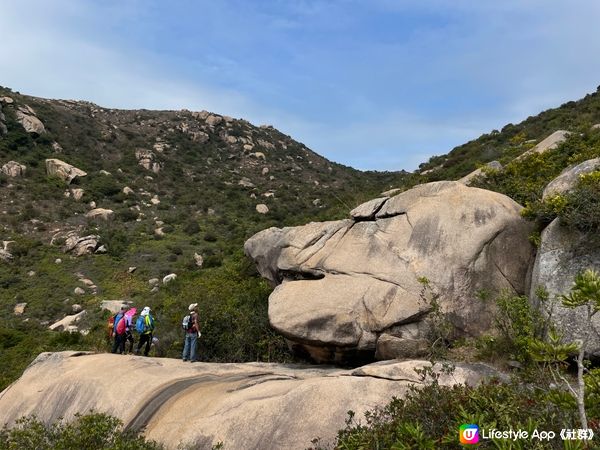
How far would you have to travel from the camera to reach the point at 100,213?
3938 cm

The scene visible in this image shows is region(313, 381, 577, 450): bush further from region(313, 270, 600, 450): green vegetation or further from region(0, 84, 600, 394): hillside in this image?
region(0, 84, 600, 394): hillside

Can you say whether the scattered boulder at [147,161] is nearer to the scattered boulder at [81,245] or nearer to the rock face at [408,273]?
the scattered boulder at [81,245]

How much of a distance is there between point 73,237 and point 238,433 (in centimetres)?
3160

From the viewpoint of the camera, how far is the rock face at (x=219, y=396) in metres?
7.26

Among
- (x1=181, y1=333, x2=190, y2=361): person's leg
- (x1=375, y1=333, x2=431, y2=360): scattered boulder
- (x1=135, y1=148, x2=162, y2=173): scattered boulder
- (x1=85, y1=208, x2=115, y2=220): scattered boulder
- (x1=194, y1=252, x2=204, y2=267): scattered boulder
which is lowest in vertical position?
(x1=181, y1=333, x2=190, y2=361): person's leg

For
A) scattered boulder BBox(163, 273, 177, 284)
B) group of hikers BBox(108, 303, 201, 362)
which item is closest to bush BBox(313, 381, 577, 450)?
group of hikers BBox(108, 303, 201, 362)

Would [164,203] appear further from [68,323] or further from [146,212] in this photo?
[68,323]

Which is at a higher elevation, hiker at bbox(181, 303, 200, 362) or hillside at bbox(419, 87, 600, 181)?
hillside at bbox(419, 87, 600, 181)

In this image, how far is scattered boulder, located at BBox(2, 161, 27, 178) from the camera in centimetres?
4191

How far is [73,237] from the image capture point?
34.1m

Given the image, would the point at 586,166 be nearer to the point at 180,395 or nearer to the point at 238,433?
the point at 238,433

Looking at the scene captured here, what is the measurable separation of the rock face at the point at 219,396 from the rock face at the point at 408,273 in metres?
1.20

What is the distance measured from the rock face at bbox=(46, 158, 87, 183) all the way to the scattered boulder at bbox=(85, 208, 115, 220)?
22.2 ft

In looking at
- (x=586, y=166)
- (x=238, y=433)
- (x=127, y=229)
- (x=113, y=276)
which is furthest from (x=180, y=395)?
(x=127, y=229)
